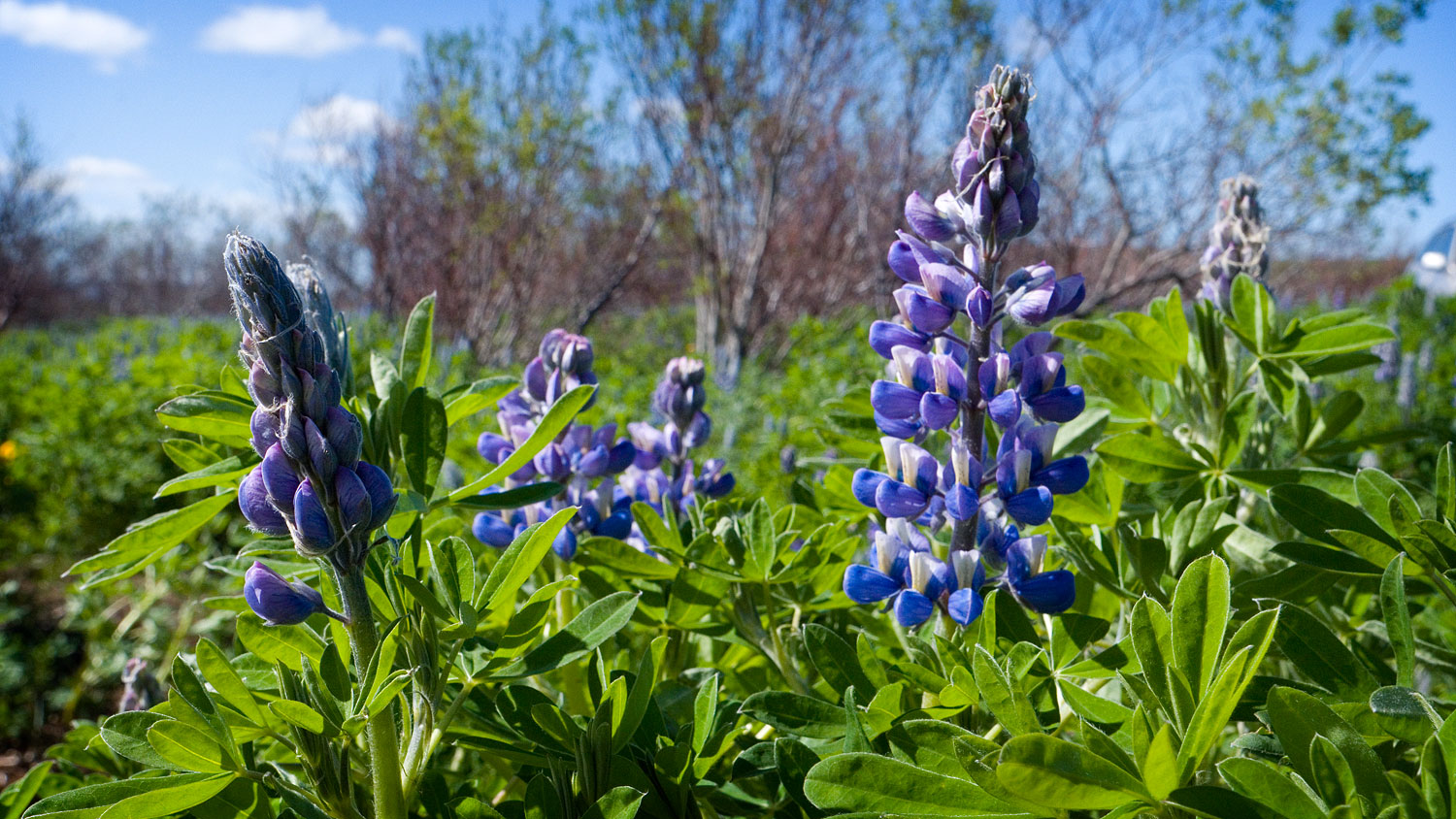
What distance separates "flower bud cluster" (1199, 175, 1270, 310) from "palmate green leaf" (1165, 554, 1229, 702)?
0.74 metres

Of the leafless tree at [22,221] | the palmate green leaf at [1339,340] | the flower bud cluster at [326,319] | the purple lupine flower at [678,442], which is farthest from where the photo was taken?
the leafless tree at [22,221]

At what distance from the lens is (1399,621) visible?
26.1 inches

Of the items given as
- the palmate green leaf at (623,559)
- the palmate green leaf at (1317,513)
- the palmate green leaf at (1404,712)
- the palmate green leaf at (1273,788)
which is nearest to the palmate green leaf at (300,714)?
the palmate green leaf at (623,559)

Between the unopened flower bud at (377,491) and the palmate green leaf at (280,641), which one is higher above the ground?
the unopened flower bud at (377,491)

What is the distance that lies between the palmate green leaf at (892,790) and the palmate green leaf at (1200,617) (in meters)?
0.16

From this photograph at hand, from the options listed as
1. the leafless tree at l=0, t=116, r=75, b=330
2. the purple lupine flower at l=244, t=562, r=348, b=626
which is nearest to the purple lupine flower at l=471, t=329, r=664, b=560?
the purple lupine flower at l=244, t=562, r=348, b=626

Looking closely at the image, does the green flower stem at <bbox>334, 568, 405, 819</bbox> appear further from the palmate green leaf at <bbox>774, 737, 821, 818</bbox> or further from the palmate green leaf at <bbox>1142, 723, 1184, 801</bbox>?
the palmate green leaf at <bbox>1142, 723, 1184, 801</bbox>

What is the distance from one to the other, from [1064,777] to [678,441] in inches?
36.5

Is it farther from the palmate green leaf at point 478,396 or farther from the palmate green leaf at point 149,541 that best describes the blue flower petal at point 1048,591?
the palmate green leaf at point 149,541

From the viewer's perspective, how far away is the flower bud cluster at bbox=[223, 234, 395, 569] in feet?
2.01

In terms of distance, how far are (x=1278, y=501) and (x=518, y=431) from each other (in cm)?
84

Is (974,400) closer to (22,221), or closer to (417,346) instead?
(417,346)

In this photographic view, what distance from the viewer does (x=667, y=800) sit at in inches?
29.8

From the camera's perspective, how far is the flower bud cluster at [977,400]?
83cm
